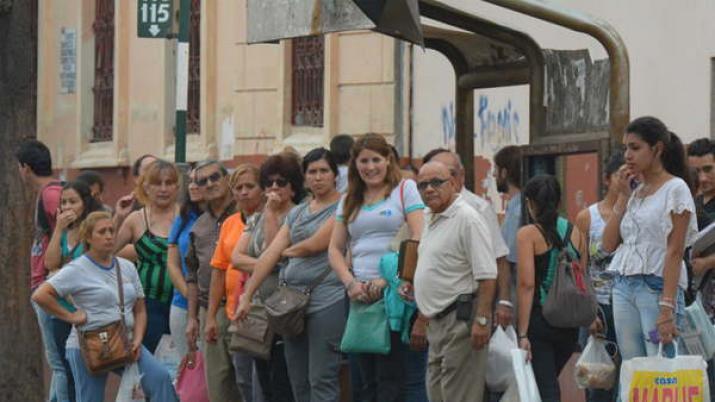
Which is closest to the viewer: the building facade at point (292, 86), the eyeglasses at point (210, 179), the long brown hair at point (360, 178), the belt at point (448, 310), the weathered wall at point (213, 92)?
the belt at point (448, 310)

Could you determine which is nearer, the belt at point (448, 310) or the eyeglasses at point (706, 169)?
the belt at point (448, 310)

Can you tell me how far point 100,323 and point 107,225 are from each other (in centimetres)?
65

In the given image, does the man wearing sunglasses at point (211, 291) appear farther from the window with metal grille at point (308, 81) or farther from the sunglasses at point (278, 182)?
the window with metal grille at point (308, 81)

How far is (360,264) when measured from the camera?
1377 cm

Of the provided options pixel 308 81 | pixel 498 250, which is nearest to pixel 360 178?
pixel 498 250

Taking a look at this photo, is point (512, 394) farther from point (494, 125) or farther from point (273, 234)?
point (494, 125)

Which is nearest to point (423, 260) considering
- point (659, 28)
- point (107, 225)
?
point (107, 225)

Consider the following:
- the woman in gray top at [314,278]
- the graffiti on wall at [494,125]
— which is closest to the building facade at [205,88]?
the graffiti on wall at [494,125]

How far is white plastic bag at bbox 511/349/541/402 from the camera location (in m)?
12.8

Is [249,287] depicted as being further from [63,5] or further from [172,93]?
[63,5]

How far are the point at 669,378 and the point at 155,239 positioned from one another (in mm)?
5589

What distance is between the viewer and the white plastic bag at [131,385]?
15.6m

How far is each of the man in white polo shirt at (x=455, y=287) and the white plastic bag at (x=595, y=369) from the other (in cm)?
61

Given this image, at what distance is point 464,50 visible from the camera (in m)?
13.7
